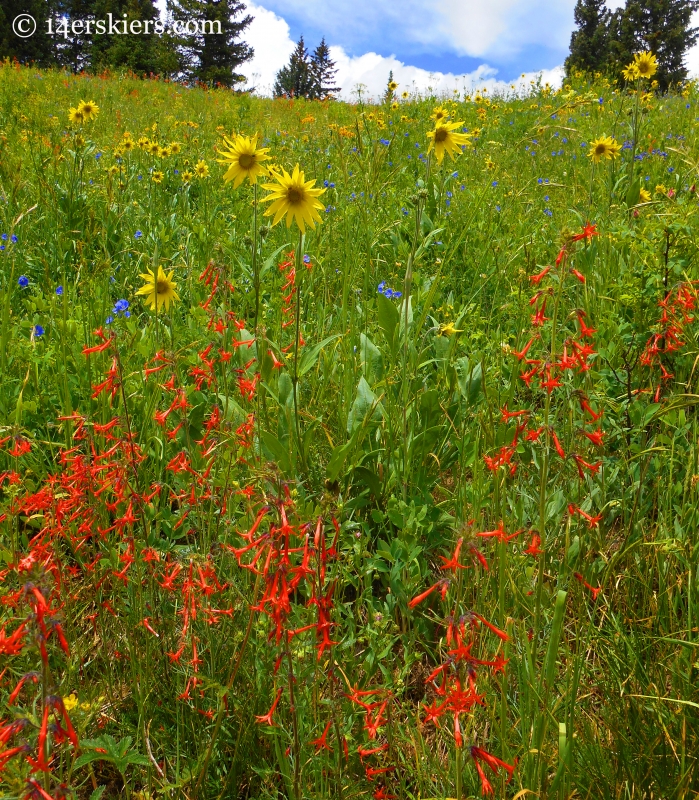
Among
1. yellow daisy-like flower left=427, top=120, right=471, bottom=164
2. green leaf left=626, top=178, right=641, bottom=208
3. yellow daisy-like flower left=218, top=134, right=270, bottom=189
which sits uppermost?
yellow daisy-like flower left=427, top=120, right=471, bottom=164

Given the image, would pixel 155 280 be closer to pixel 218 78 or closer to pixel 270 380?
pixel 270 380

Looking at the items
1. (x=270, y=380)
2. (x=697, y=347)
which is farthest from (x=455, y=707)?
(x=697, y=347)

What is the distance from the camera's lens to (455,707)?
83cm

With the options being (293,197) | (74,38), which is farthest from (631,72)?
(74,38)

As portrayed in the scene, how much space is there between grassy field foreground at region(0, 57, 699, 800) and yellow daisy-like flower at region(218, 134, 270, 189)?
107mm

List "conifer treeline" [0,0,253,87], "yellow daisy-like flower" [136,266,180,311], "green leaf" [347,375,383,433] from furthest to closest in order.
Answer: "conifer treeline" [0,0,253,87] → "green leaf" [347,375,383,433] → "yellow daisy-like flower" [136,266,180,311]

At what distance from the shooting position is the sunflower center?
2.41m

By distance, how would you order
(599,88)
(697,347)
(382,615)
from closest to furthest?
(382,615) → (697,347) → (599,88)

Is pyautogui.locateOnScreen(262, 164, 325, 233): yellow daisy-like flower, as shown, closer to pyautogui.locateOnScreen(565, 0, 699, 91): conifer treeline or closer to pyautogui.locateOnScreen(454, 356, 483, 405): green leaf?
pyautogui.locateOnScreen(454, 356, 483, 405): green leaf

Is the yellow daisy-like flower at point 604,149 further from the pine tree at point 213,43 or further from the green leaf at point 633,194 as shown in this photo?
the pine tree at point 213,43

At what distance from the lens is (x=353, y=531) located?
181cm

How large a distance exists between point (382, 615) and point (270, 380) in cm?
93


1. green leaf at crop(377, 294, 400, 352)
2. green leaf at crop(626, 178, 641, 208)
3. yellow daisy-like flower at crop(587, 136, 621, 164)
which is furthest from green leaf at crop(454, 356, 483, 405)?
yellow daisy-like flower at crop(587, 136, 621, 164)

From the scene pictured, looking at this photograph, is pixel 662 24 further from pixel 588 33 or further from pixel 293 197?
pixel 293 197
